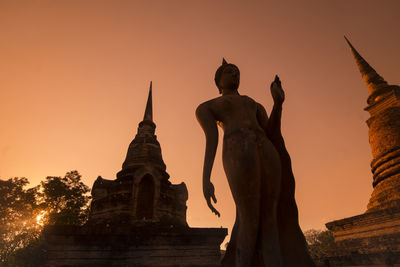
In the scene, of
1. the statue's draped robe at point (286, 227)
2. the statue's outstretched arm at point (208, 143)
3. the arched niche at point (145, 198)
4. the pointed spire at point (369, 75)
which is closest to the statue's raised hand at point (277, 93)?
→ the statue's draped robe at point (286, 227)

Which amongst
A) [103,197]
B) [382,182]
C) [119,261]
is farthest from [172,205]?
[382,182]

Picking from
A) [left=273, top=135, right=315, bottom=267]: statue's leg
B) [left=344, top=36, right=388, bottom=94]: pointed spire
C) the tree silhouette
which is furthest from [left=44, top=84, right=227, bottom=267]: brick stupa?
the tree silhouette

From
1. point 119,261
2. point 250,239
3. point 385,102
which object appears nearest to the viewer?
point 250,239

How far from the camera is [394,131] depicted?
8.81 m

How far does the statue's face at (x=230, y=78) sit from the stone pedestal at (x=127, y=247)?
21.3 feet

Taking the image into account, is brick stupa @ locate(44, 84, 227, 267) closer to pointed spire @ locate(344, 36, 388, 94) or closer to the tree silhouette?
pointed spire @ locate(344, 36, 388, 94)

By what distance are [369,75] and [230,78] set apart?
37.3 feet

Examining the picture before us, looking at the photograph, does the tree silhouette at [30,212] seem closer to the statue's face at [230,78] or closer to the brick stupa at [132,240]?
the brick stupa at [132,240]

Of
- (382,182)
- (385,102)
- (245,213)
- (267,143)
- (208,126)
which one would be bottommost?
(245,213)

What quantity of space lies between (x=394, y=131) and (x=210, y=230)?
736 centimetres

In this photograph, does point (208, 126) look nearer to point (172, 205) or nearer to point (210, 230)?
point (210, 230)

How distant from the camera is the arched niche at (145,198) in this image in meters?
11.3

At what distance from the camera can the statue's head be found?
10.9 ft

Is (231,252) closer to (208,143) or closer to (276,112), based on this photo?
(208,143)
